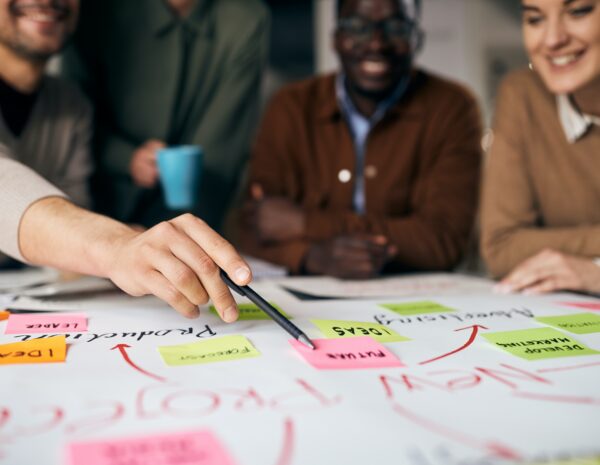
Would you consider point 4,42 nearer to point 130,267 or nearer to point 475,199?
point 130,267

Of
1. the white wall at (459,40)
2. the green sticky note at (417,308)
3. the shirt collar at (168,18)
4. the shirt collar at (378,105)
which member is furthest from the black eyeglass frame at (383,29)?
the white wall at (459,40)

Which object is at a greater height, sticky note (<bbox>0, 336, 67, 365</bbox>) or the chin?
the chin

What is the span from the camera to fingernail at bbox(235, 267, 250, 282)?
688mm

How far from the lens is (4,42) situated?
129 cm

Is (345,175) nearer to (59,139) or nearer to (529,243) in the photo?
(529,243)

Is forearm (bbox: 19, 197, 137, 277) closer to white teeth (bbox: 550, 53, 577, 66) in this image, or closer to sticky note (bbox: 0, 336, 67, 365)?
sticky note (bbox: 0, 336, 67, 365)

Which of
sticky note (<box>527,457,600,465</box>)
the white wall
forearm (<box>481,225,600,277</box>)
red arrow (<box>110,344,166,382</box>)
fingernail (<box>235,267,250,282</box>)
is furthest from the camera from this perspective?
the white wall

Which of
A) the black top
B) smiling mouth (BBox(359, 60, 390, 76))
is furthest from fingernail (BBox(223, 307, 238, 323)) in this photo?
smiling mouth (BBox(359, 60, 390, 76))

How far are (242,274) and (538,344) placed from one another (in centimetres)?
34

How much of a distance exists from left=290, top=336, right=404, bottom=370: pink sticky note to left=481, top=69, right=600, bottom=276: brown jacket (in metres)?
0.70

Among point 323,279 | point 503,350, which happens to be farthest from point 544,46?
point 503,350

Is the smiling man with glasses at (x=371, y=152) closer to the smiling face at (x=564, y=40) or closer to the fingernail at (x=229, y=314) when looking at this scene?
the smiling face at (x=564, y=40)

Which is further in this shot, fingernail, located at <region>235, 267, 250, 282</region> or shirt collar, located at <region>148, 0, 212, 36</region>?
shirt collar, located at <region>148, 0, 212, 36</region>

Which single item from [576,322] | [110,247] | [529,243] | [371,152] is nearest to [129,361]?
[110,247]
